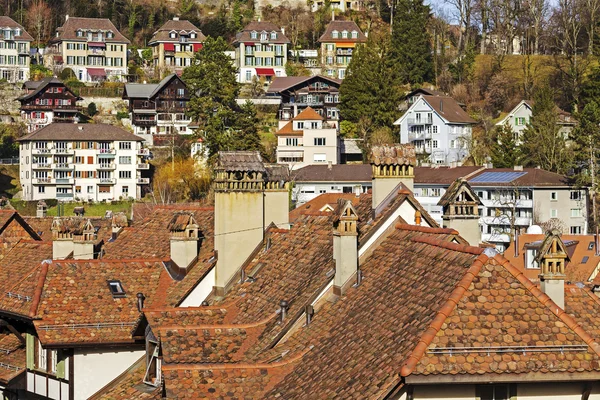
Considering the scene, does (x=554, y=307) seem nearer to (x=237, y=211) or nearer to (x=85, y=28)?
(x=237, y=211)

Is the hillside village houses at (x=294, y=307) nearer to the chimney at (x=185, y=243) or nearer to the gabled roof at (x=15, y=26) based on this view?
the chimney at (x=185, y=243)

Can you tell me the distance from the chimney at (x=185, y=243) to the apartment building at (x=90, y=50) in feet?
415

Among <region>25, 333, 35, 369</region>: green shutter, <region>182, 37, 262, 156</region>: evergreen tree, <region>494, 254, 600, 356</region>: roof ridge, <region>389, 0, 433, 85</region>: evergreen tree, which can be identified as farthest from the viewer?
<region>389, 0, 433, 85</region>: evergreen tree

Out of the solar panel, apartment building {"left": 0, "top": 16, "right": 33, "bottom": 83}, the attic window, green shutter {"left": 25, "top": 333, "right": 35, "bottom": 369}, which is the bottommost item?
green shutter {"left": 25, "top": 333, "right": 35, "bottom": 369}

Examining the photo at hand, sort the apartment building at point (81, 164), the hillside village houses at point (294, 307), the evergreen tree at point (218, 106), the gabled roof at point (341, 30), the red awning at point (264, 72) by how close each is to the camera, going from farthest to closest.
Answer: the gabled roof at point (341, 30)
the red awning at point (264, 72)
the apartment building at point (81, 164)
the evergreen tree at point (218, 106)
the hillside village houses at point (294, 307)

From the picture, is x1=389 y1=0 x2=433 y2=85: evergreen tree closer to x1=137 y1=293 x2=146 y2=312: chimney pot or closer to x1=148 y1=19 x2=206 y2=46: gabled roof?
x1=148 y1=19 x2=206 y2=46: gabled roof

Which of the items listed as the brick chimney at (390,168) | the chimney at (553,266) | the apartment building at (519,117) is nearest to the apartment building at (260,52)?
the apartment building at (519,117)

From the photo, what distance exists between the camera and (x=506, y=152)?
10694cm

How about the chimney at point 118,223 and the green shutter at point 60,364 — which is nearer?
the green shutter at point 60,364

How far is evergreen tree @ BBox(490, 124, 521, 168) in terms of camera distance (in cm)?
10562

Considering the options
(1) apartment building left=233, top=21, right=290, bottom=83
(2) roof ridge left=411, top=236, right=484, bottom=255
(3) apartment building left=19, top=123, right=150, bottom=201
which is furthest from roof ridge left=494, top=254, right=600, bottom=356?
(1) apartment building left=233, top=21, right=290, bottom=83

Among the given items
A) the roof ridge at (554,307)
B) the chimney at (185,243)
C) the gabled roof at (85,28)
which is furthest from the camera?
the gabled roof at (85,28)

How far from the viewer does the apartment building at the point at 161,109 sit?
13512 cm

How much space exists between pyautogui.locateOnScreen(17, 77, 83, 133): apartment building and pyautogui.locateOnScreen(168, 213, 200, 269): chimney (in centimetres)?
11010
